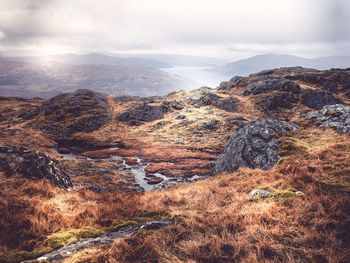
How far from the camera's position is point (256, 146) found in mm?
29531

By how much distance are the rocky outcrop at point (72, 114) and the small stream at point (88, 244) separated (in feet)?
193

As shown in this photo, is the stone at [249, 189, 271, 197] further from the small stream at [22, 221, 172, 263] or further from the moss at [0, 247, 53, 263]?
the moss at [0, 247, 53, 263]

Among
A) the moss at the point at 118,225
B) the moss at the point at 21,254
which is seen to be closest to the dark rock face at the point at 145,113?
the moss at the point at 118,225

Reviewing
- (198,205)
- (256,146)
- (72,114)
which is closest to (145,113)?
(72,114)

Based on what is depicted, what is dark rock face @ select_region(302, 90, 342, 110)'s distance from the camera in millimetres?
74875

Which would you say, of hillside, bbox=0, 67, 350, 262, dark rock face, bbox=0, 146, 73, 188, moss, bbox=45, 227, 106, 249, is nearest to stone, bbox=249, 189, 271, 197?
hillside, bbox=0, 67, 350, 262

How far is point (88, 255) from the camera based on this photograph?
7.61m

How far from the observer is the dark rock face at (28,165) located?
16.1m

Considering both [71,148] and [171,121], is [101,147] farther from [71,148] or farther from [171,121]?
[171,121]

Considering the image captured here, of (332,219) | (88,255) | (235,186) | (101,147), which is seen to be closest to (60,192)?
(88,255)

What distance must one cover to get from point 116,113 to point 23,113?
2769 cm

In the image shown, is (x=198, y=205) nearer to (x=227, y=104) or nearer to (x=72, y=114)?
(x=227, y=104)

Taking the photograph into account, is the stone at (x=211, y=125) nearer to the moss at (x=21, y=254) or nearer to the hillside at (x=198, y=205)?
the hillside at (x=198, y=205)

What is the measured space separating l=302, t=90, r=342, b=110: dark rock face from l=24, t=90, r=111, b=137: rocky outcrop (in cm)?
5091
